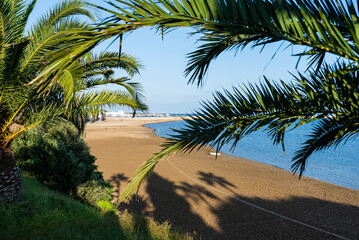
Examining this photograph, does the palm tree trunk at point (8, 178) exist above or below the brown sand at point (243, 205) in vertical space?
above

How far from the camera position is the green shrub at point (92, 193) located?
764 centimetres

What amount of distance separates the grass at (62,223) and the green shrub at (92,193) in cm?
137

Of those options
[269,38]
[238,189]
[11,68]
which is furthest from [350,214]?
[11,68]

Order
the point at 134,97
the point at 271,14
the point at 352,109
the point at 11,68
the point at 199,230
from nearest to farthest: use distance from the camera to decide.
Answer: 1. the point at 271,14
2. the point at 352,109
3. the point at 11,68
4. the point at 134,97
5. the point at 199,230

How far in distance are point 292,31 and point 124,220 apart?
5.57 meters

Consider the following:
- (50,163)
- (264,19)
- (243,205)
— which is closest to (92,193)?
(50,163)

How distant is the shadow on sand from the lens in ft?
25.1

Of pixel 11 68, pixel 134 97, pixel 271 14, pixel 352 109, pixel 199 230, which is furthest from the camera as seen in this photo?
pixel 199 230

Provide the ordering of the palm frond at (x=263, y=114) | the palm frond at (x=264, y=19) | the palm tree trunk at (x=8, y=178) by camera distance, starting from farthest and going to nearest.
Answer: the palm tree trunk at (x=8, y=178) → the palm frond at (x=263, y=114) → the palm frond at (x=264, y=19)

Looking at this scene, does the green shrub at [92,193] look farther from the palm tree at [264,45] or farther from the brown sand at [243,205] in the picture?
the palm tree at [264,45]

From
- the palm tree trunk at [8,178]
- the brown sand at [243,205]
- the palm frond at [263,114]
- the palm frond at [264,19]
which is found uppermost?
the palm frond at [264,19]

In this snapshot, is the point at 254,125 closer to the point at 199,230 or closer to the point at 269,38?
the point at 269,38

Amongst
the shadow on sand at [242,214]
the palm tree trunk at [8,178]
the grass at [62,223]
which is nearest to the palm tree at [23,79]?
the palm tree trunk at [8,178]

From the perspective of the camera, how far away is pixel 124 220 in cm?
582
